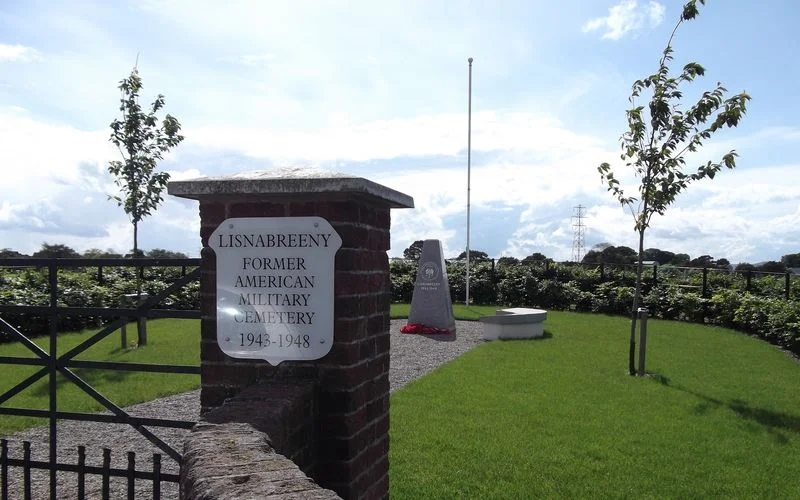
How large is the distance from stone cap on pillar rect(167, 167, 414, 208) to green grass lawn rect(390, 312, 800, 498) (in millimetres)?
2540

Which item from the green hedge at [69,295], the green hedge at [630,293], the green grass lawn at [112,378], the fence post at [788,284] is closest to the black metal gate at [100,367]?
the green grass lawn at [112,378]

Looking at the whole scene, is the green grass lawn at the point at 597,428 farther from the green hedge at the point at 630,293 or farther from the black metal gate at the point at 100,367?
the green hedge at the point at 630,293

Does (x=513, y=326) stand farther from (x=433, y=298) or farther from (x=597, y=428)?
(x=597, y=428)

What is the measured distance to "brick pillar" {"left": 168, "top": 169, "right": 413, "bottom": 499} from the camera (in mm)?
2875

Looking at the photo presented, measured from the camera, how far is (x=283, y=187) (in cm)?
284

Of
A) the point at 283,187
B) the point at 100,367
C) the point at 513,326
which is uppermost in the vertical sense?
the point at 283,187

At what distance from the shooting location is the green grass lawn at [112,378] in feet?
24.8

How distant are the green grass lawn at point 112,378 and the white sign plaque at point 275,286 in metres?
4.85

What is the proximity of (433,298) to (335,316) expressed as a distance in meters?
12.0

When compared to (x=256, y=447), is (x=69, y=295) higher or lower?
lower

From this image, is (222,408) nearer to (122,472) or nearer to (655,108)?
(122,472)

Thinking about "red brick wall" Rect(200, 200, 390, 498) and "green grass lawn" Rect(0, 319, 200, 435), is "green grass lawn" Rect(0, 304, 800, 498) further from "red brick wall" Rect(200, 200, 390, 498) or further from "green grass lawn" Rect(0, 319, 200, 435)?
"red brick wall" Rect(200, 200, 390, 498)

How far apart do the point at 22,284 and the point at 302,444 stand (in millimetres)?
13351

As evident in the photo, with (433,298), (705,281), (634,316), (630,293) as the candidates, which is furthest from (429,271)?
(705,281)
